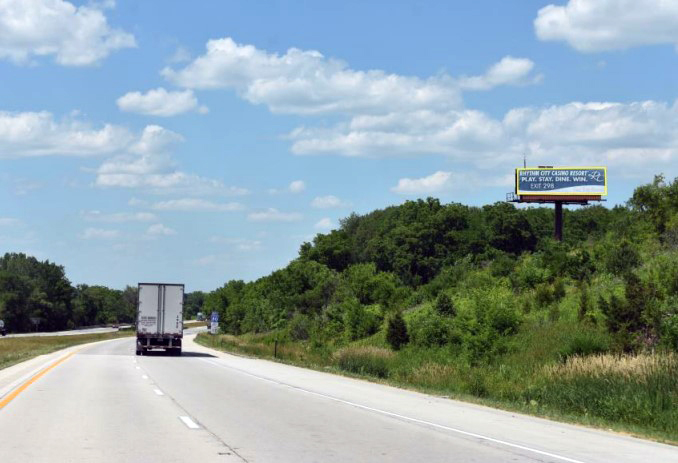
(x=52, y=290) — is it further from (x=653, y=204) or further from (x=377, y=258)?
(x=653, y=204)

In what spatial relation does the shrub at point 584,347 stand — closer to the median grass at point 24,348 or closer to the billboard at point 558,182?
the median grass at point 24,348

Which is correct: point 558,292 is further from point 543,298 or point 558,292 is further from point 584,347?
point 584,347

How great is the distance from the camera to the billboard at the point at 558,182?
273ft

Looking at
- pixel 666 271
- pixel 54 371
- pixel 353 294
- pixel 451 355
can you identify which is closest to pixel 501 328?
pixel 451 355

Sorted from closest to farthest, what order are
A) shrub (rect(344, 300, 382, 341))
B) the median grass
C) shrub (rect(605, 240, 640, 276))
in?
the median grass < shrub (rect(605, 240, 640, 276)) < shrub (rect(344, 300, 382, 341))

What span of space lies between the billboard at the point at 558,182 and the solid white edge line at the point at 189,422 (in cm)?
7033

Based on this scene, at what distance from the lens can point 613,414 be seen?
19.8 m

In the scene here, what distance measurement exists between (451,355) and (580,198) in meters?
42.2

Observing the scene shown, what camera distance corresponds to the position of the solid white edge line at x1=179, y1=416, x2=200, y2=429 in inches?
586

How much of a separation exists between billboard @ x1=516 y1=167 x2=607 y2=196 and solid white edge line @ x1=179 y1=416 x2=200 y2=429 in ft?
231

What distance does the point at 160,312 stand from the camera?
47.7 m

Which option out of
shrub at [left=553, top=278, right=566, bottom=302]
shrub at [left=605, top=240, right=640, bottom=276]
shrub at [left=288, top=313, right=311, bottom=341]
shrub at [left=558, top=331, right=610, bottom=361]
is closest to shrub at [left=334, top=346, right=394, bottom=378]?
shrub at [left=558, top=331, right=610, bottom=361]

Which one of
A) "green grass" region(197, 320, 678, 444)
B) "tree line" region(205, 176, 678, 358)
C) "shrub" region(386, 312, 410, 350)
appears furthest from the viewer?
"shrub" region(386, 312, 410, 350)

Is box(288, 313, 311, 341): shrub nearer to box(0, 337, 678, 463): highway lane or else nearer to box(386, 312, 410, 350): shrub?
box(386, 312, 410, 350): shrub
